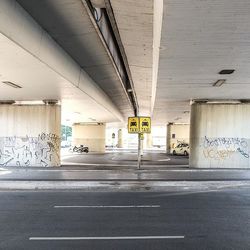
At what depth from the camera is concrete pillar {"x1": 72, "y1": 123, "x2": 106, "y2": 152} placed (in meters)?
54.8

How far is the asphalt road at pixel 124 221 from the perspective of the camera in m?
6.70

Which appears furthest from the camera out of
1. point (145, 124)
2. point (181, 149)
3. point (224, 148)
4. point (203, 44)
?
point (181, 149)

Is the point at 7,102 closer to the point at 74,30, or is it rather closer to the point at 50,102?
the point at 50,102

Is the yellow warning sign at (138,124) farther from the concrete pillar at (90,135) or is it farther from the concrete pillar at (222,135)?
the concrete pillar at (90,135)

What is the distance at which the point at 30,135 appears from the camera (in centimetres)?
2362

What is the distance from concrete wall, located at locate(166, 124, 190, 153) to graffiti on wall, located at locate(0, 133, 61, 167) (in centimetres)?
3152

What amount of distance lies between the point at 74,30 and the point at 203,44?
4047 mm

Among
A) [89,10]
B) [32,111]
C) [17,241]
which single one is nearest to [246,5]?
[89,10]

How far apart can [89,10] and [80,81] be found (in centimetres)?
722

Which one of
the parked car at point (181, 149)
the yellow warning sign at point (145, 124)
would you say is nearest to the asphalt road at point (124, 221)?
the yellow warning sign at point (145, 124)

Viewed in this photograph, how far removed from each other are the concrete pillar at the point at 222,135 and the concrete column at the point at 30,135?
932 centimetres

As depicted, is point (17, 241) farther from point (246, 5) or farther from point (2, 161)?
point (2, 161)

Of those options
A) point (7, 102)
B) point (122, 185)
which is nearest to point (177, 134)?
point (7, 102)

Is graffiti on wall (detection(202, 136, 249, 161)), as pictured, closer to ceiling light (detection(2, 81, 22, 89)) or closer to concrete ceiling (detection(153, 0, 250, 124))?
concrete ceiling (detection(153, 0, 250, 124))
